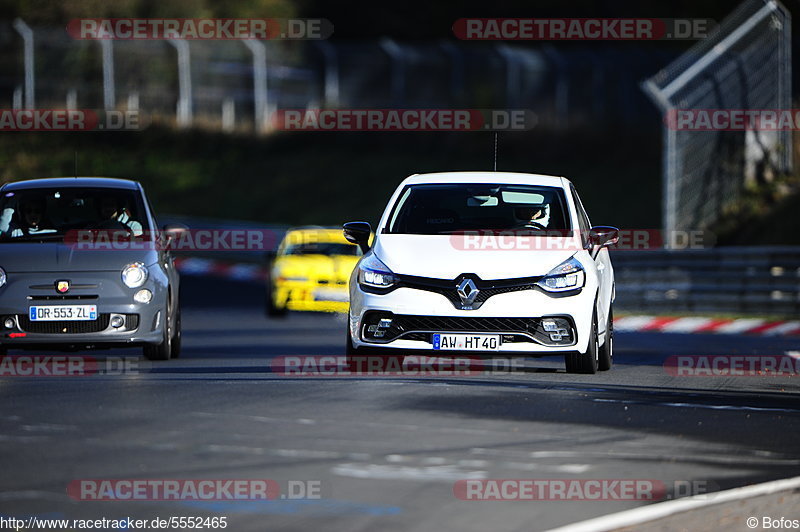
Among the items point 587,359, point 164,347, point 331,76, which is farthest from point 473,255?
point 331,76

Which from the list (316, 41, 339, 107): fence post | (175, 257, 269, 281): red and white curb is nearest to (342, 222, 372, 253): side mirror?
(175, 257, 269, 281): red and white curb

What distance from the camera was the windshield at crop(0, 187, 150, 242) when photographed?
15.7m

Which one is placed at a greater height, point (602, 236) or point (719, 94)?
point (719, 94)

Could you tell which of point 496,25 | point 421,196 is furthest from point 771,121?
point 496,25

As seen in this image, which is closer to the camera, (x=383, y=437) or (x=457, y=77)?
(x=383, y=437)

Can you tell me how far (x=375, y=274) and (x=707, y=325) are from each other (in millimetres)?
11216

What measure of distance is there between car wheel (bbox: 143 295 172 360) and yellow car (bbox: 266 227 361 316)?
35.7 feet

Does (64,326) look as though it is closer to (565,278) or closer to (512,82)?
(565,278)

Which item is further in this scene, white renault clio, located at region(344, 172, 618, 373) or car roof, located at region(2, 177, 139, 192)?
car roof, located at region(2, 177, 139, 192)

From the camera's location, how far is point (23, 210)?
15.9m

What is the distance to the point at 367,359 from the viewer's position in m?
14.9

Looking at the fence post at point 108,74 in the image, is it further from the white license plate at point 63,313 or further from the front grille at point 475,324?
the front grille at point 475,324

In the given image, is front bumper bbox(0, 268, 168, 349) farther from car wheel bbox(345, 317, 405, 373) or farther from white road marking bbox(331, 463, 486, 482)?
white road marking bbox(331, 463, 486, 482)

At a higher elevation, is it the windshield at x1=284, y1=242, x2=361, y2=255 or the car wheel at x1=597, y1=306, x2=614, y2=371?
the windshield at x1=284, y1=242, x2=361, y2=255
